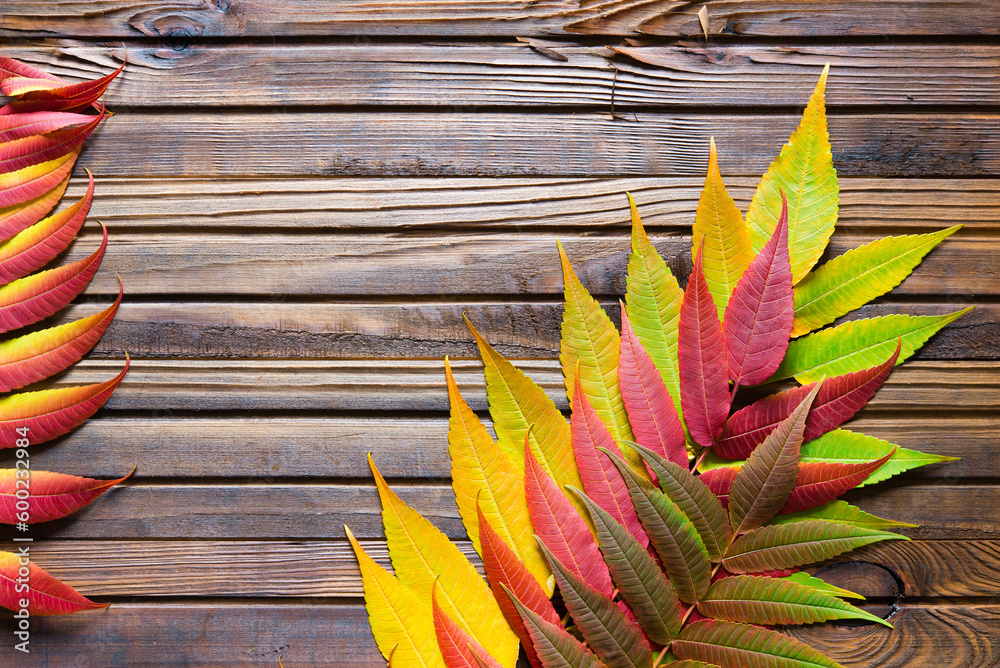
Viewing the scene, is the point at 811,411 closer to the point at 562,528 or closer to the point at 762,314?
the point at 762,314

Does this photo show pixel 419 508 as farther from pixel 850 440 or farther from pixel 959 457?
pixel 959 457

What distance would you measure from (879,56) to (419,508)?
1.04 metres

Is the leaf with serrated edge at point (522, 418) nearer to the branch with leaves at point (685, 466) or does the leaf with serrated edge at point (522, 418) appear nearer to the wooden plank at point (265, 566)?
the branch with leaves at point (685, 466)

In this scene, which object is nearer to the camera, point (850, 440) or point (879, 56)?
point (850, 440)

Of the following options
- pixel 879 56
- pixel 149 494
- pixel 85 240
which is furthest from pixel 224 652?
pixel 879 56

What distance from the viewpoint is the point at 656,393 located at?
0.77 meters

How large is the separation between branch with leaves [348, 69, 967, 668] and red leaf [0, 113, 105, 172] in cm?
71

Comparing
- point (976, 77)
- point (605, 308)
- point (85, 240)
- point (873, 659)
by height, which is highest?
point (976, 77)

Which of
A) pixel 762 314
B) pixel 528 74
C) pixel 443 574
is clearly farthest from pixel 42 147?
pixel 762 314

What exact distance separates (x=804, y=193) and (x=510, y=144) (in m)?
0.45

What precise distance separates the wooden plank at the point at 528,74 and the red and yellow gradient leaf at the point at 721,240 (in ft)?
0.63

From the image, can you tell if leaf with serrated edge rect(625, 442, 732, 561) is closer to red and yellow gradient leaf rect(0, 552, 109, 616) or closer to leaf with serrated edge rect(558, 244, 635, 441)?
leaf with serrated edge rect(558, 244, 635, 441)

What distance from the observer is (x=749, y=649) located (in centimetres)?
71

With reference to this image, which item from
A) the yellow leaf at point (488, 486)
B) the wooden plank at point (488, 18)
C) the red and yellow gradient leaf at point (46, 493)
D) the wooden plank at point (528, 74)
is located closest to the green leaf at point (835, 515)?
the yellow leaf at point (488, 486)
